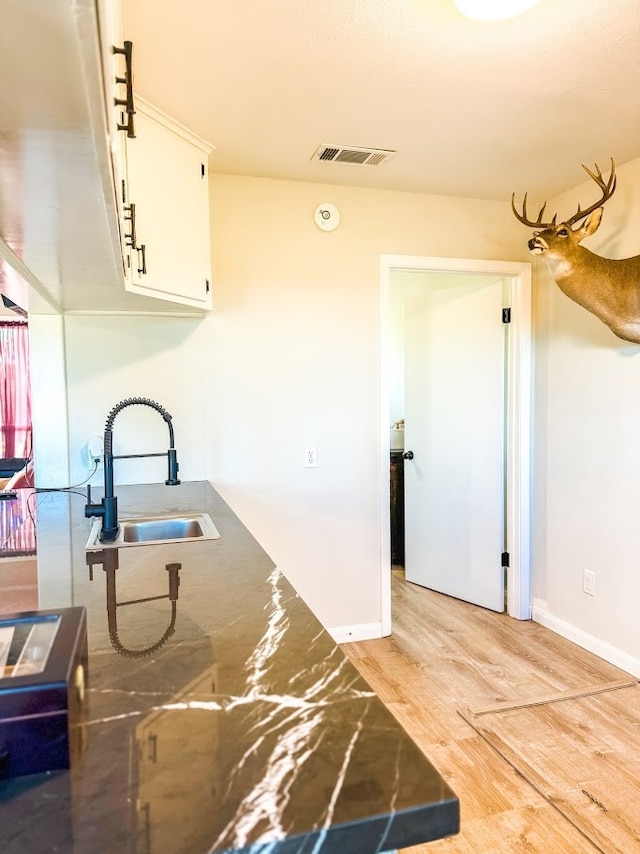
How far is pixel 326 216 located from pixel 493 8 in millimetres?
1424

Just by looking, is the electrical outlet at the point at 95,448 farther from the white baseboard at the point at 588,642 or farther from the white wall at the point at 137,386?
the white baseboard at the point at 588,642

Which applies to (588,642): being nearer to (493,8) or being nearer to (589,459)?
(589,459)

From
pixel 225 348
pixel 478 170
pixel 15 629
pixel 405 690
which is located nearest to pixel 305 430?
pixel 225 348

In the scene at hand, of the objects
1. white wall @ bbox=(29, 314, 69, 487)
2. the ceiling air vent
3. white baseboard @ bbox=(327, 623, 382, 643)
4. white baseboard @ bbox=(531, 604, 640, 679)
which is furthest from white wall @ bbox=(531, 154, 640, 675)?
white wall @ bbox=(29, 314, 69, 487)

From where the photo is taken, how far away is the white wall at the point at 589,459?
2.61 meters

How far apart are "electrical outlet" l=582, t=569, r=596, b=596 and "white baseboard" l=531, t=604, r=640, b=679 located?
8.7 inches

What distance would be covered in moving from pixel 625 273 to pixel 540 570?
5.48 ft

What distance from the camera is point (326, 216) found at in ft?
9.30

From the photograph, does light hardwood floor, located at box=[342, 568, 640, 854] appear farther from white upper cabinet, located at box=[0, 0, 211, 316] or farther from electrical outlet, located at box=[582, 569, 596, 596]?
white upper cabinet, located at box=[0, 0, 211, 316]

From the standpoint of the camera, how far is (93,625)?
1.02 m

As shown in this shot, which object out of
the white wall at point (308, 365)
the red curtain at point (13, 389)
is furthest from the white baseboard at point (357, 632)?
the red curtain at point (13, 389)

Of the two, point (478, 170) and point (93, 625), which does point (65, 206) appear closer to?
point (93, 625)

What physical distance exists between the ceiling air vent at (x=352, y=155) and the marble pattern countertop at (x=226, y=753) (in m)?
2.03

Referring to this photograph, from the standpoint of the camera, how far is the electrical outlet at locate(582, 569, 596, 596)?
9.28 ft
